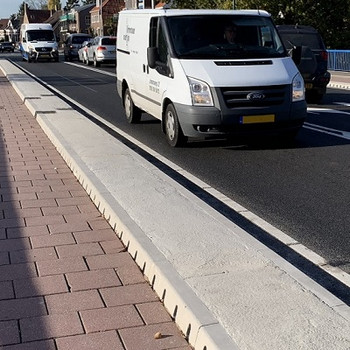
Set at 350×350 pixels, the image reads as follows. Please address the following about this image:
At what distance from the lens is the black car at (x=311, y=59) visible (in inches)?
632

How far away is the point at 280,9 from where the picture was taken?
37.6m

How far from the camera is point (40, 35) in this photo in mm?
45344

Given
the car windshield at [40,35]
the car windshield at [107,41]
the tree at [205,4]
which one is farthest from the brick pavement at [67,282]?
the car windshield at [40,35]

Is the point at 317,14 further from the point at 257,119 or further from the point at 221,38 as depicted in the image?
the point at 257,119

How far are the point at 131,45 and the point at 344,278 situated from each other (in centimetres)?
845

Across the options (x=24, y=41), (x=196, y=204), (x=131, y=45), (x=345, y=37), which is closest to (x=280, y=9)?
(x=345, y=37)

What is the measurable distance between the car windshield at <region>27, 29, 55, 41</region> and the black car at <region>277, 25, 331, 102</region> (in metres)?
30.8

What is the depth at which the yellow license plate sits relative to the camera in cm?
916

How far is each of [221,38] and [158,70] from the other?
113 cm

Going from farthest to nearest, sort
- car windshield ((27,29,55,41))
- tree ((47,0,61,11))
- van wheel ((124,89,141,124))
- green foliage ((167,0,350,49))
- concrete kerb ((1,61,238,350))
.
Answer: tree ((47,0,61,11)) < car windshield ((27,29,55,41)) < green foliage ((167,0,350,49)) < van wheel ((124,89,141,124)) < concrete kerb ((1,61,238,350))

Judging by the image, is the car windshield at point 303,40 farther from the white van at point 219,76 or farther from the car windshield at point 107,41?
the car windshield at point 107,41

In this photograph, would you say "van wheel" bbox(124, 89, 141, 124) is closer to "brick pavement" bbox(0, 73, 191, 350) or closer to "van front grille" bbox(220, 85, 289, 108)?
"van front grille" bbox(220, 85, 289, 108)

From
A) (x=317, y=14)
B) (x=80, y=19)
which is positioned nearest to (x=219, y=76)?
(x=317, y=14)

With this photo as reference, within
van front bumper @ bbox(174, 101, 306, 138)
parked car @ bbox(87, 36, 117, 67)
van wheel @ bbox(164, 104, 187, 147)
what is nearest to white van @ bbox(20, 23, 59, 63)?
parked car @ bbox(87, 36, 117, 67)
